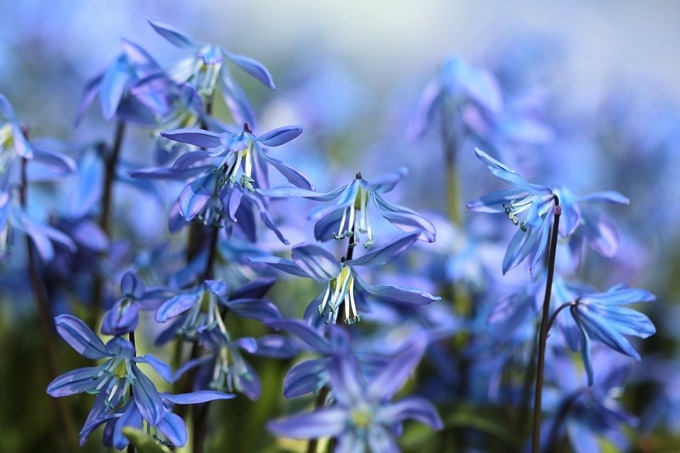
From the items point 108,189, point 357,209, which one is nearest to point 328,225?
point 357,209

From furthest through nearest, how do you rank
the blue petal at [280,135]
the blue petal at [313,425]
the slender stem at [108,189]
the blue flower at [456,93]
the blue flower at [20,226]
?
the blue flower at [456,93], the slender stem at [108,189], the blue flower at [20,226], the blue petal at [280,135], the blue petal at [313,425]

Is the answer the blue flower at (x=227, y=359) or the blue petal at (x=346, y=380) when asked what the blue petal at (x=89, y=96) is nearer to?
the blue flower at (x=227, y=359)

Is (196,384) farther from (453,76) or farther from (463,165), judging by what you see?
(463,165)

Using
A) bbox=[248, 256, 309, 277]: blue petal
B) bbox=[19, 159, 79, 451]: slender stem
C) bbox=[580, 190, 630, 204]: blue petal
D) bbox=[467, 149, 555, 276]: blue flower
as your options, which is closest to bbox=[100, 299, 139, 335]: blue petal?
bbox=[248, 256, 309, 277]: blue petal

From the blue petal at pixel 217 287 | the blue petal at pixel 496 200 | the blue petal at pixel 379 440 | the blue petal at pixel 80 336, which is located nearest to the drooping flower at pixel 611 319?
the blue petal at pixel 496 200

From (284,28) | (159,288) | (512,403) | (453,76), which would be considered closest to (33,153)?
(159,288)
